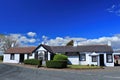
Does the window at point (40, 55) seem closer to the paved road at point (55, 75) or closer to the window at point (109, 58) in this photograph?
the window at point (109, 58)

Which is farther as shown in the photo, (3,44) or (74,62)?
(3,44)

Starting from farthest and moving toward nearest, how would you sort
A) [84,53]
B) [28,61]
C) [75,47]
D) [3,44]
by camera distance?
[3,44] < [75,47] < [84,53] < [28,61]

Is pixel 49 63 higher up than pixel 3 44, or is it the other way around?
pixel 3 44

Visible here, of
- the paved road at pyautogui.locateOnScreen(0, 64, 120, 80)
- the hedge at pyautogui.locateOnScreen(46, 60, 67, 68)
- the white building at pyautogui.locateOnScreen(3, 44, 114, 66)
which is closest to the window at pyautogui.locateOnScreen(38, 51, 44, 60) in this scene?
the white building at pyautogui.locateOnScreen(3, 44, 114, 66)

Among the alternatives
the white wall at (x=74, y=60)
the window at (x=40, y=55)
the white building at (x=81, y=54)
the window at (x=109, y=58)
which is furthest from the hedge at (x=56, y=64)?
the window at (x=109, y=58)

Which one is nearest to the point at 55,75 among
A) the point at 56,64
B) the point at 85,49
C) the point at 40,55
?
the point at 56,64

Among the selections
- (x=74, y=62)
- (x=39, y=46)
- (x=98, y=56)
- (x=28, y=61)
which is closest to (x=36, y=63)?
(x=28, y=61)

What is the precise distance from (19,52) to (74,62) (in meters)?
16.5

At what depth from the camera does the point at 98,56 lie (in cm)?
4006

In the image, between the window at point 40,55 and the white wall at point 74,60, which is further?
the white wall at point 74,60

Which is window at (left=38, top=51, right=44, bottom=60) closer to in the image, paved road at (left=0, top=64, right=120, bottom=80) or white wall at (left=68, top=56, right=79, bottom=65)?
white wall at (left=68, top=56, right=79, bottom=65)

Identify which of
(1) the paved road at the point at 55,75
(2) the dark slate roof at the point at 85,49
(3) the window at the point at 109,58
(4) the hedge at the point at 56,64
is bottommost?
(1) the paved road at the point at 55,75

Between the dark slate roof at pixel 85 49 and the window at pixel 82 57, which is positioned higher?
the dark slate roof at pixel 85 49

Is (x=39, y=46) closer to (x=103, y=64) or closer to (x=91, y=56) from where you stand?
(x=91, y=56)
